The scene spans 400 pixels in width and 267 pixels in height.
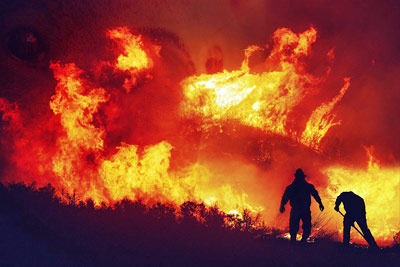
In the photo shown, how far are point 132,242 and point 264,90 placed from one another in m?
9.01

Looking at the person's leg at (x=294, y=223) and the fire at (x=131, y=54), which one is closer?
the person's leg at (x=294, y=223)

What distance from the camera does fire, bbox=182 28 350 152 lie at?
1338cm

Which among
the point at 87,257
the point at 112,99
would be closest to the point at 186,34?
the point at 112,99

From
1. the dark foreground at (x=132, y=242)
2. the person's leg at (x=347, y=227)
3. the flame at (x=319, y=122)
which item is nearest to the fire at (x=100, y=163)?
the dark foreground at (x=132, y=242)

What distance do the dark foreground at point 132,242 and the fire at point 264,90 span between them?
5721 millimetres

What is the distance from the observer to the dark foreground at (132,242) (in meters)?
6.29

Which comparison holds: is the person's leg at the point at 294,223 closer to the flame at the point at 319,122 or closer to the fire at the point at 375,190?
the fire at the point at 375,190

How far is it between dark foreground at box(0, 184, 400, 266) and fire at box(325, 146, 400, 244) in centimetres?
589

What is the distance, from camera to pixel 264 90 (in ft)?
45.6

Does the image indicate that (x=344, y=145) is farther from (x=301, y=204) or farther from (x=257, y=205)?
(x=301, y=204)

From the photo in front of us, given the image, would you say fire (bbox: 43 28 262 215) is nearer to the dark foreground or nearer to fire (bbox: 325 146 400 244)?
the dark foreground

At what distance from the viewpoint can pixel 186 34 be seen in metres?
12.8

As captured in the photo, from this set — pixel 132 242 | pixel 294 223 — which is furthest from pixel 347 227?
pixel 132 242

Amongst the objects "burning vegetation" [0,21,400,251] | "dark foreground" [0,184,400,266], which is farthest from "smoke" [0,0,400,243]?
"dark foreground" [0,184,400,266]
